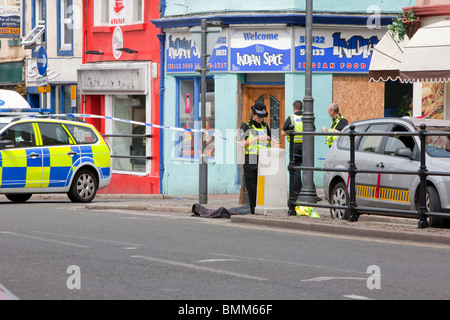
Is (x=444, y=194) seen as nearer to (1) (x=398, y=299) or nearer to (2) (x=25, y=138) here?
(1) (x=398, y=299)

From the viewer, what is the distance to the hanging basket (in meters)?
20.8

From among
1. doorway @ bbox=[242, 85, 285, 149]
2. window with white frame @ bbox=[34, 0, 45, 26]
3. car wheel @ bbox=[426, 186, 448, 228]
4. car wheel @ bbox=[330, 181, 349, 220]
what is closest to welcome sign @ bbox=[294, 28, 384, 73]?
doorway @ bbox=[242, 85, 285, 149]

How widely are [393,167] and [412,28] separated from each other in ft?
25.5

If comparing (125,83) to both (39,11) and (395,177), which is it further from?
(395,177)

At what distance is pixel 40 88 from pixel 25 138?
7925 millimetres

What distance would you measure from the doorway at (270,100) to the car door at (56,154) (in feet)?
18.6

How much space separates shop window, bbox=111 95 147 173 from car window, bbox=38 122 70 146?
6923 millimetres

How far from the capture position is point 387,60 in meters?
21.0

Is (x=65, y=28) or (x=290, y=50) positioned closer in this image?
(x=290, y=50)

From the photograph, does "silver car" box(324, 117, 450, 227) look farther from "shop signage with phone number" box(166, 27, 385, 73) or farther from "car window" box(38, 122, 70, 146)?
"shop signage with phone number" box(166, 27, 385, 73)

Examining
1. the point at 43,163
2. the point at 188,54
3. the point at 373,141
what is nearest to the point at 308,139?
the point at 373,141

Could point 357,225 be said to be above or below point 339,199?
below

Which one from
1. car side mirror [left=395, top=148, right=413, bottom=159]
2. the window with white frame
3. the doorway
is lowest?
car side mirror [left=395, top=148, right=413, bottom=159]

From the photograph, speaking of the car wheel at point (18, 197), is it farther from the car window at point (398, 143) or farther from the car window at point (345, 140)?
the car window at point (398, 143)
